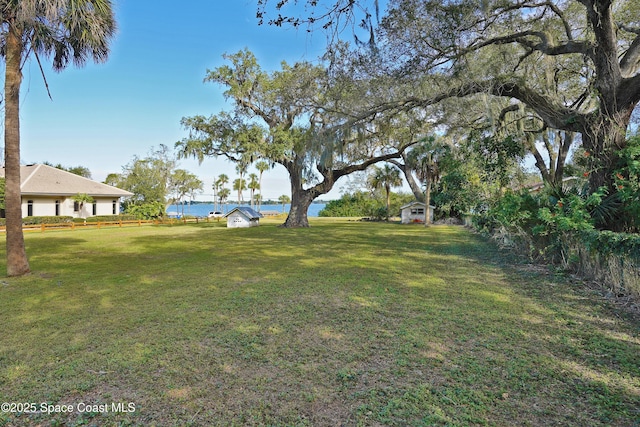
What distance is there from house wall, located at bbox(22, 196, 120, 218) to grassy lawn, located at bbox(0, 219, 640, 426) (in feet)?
76.4

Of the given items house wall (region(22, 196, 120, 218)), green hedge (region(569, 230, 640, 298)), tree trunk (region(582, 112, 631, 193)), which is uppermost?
tree trunk (region(582, 112, 631, 193))

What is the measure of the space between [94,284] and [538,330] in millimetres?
7012

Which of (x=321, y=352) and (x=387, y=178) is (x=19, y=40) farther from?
(x=387, y=178)

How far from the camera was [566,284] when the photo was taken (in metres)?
5.82

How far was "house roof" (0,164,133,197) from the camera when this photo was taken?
2414 centimetres

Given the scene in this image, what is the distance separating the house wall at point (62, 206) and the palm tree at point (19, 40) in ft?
71.9

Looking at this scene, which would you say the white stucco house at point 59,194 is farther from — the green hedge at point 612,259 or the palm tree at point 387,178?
the green hedge at point 612,259

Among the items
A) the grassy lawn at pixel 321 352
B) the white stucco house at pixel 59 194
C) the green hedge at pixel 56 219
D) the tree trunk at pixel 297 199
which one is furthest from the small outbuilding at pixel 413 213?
the white stucco house at pixel 59 194

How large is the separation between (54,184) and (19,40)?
24130mm

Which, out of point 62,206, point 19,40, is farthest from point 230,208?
point 19,40

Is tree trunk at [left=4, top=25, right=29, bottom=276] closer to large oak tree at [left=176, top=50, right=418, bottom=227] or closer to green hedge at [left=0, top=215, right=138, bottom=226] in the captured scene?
large oak tree at [left=176, top=50, right=418, bottom=227]

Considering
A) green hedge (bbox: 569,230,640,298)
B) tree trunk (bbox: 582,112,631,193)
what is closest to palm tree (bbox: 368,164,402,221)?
tree trunk (bbox: 582,112,631,193)

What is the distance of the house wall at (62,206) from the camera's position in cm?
2419

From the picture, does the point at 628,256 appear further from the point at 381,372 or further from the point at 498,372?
the point at 381,372
